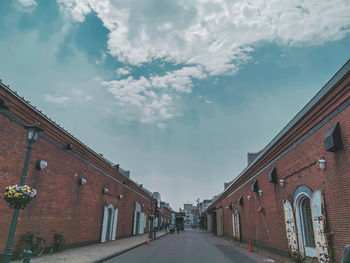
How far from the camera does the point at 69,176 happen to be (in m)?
14.2

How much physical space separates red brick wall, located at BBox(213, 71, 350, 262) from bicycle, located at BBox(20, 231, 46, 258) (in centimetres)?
1086

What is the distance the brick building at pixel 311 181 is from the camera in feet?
25.9

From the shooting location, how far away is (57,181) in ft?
42.5

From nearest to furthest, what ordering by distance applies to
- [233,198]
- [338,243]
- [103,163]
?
[338,243] < [103,163] < [233,198]

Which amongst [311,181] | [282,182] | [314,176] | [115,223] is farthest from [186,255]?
[115,223]

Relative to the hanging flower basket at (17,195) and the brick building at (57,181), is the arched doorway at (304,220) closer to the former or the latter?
the hanging flower basket at (17,195)

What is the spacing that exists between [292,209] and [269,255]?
3.92m

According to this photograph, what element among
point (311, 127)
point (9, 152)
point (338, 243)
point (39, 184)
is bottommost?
point (338, 243)

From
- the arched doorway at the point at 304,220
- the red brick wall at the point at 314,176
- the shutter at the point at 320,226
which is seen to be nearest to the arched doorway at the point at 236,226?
the red brick wall at the point at 314,176

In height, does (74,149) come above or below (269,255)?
above

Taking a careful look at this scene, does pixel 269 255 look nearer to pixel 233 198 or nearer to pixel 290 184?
pixel 290 184

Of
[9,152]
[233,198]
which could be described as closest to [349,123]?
[9,152]

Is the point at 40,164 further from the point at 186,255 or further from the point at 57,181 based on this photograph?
the point at 186,255

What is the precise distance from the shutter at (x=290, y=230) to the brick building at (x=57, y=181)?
1093 cm
